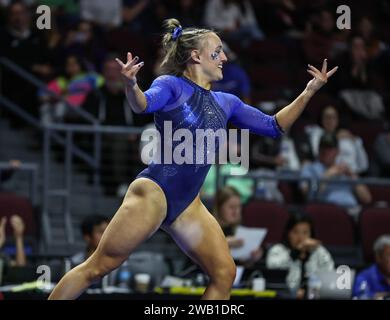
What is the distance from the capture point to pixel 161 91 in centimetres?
587

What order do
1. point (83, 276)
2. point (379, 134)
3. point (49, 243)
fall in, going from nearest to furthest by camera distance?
point (83, 276), point (49, 243), point (379, 134)

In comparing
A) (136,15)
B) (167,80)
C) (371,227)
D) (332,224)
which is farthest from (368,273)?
(136,15)

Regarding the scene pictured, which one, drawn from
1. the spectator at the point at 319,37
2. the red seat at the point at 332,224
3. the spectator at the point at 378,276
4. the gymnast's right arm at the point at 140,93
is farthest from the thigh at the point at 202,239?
the spectator at the point at 319,37

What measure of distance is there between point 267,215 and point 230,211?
793 mm

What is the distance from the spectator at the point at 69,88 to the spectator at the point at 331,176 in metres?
2.19

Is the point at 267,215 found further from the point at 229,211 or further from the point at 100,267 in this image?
the point at 100,267

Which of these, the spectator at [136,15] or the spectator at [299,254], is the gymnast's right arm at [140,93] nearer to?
the spectator at [299,254]

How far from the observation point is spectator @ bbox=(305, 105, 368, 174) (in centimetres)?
1093

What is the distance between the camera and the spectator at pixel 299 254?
8.77 meters

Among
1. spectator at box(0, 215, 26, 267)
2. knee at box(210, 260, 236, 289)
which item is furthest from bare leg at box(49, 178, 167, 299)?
spectator at box(0, 215, 26, 267)

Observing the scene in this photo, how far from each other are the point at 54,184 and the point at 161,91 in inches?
197

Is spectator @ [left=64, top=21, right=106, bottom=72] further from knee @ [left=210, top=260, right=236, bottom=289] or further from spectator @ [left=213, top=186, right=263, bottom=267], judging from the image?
knee @ [left=210, top=260, right=236, bottom=289]
